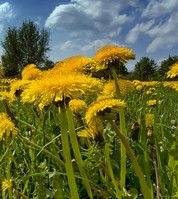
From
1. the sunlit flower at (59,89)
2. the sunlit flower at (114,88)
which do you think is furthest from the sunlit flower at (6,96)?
the sunlit flower at (59,89)

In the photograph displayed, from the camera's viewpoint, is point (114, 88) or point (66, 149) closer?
point (66, 149)

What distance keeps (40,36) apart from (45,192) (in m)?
53.9

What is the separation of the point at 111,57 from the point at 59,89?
1.88 feet

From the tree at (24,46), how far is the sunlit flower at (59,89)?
167ft

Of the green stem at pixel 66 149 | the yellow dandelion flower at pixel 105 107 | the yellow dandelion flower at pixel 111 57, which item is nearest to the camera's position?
the green stem at pixel 66 149

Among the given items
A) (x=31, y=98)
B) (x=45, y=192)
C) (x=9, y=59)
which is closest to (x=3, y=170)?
(x=45, y=192)

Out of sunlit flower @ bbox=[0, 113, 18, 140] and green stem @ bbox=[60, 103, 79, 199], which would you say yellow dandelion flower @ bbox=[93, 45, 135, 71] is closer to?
sunlit flower @ bbox=[0, 113, 18, 140]

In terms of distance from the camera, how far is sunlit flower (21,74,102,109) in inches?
35.4

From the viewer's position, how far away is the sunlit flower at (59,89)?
0.90m

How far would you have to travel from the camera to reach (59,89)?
2.99 feet

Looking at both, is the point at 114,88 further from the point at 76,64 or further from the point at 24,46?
the point at 24,46

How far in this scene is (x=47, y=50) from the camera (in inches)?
2092

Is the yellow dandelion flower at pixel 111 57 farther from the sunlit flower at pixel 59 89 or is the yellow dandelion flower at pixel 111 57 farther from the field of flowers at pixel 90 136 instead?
the sunlit flower at pixel 59 89

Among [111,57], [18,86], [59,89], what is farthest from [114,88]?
[59,89]
